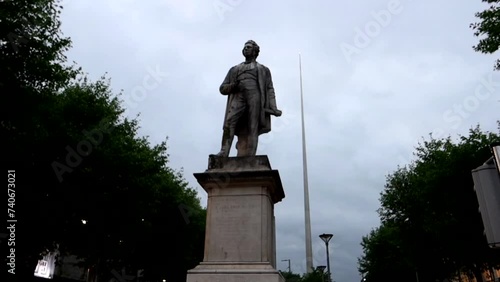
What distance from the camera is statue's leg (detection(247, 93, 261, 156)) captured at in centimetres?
1062

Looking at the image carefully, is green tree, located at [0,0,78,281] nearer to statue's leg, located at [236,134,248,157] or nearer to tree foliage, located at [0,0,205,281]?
tree foliage, located at [0,0,205,281]

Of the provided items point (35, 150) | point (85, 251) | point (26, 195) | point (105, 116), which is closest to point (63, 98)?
point (105, 116)

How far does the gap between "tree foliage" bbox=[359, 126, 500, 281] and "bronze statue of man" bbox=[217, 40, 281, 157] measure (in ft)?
62.3

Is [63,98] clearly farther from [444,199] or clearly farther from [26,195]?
[444,199]

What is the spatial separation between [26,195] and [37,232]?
2.09 metres

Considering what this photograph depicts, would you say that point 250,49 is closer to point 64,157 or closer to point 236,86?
point 236,86

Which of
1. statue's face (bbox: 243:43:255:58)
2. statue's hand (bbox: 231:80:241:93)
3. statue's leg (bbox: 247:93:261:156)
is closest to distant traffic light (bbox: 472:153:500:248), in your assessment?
statue's leg (bbox: 247:93:261:156)

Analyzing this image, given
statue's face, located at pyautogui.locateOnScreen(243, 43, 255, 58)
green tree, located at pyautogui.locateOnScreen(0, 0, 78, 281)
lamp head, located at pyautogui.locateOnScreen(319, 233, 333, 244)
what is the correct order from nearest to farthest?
statue's face, located at pyautogui.locateOnScreen(243, 43, 255, 58) → green tree, located at pyautogui.locateOnScreen(0, 0, 78, 281) → lamp head, located at pyautogui.locateOnScreen(319, 233, 333, 244)

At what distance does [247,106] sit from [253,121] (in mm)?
500

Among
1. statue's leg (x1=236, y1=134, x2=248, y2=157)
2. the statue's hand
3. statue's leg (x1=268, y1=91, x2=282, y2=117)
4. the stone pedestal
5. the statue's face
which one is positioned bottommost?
the stone pedestal

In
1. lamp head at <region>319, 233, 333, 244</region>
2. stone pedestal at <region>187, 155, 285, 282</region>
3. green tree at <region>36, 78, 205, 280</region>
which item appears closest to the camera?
stone pedestal at <region>187, 155, 285, 282</region>

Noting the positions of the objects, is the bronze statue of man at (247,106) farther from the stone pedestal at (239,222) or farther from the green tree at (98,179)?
the green tree at (98,179)

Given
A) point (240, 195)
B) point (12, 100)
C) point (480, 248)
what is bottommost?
point (240, 195)

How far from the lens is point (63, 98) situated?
841 inches
